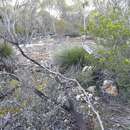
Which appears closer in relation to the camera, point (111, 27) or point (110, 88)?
point (111, 27)

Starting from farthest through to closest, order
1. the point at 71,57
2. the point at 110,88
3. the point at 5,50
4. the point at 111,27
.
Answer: the point at 5,50 < the point at 71,57 < the point at 110,88 < the point at 111,27

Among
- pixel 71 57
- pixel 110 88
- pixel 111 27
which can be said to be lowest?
pixel 110 88

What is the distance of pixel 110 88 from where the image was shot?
14.7ft

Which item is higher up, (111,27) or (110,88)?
(111,27)

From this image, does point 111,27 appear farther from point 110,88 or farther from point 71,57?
point 71,57

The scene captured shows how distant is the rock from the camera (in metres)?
4.43

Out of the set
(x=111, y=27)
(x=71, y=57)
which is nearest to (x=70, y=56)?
(x=71, y=57)

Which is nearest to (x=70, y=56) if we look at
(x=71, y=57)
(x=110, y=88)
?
(x=71, y=57)

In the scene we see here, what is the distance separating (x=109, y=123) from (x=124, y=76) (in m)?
0.88

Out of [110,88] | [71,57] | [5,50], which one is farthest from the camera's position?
[5,50]

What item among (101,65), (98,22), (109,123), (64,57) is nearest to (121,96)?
(101,65)

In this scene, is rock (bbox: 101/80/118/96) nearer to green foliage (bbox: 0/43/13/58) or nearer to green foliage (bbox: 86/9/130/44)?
green foliage (bbox: 86/9/130/44)

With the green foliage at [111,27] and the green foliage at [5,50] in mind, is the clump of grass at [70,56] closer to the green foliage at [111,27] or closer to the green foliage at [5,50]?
the green foliage at [5,50]

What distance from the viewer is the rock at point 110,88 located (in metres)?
4.43
